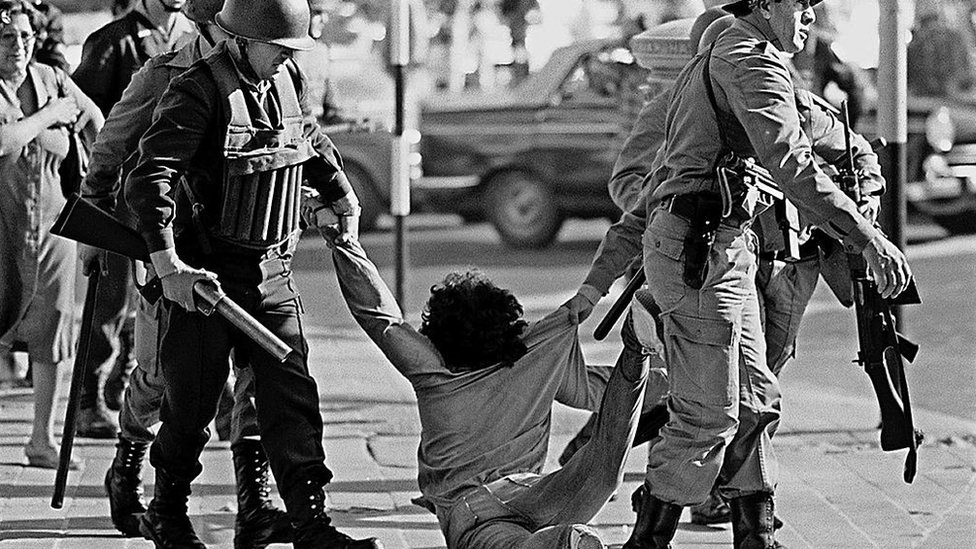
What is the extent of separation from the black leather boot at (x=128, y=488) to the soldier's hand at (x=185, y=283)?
1.17 meters

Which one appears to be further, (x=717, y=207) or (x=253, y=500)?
(x=253, y=500)

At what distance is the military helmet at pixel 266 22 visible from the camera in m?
5.30

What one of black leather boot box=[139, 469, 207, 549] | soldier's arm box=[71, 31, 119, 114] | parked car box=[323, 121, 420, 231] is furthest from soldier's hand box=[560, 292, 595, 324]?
parked car box=[323, 121, 420, 231]

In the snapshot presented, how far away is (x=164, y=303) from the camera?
18.4 feet

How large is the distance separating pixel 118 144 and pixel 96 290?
1.92 ft

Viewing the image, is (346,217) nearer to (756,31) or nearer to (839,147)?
(756,31)

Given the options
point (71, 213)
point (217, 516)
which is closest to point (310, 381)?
point (71, 213)

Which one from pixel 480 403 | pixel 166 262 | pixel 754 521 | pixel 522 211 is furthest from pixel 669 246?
pixel 522 211

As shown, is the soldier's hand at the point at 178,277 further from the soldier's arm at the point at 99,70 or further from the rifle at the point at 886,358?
the soldier's arm at the point at 99,70

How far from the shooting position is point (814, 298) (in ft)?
44.7

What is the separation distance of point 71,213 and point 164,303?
390 millimetres

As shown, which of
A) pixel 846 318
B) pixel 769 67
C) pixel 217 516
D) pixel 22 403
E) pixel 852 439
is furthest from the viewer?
pixel 846 318

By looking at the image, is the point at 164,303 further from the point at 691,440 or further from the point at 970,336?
the point at 970,336

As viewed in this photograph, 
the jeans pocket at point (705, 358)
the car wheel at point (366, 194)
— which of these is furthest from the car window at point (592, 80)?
the jeans pocket at point (705, 358)
